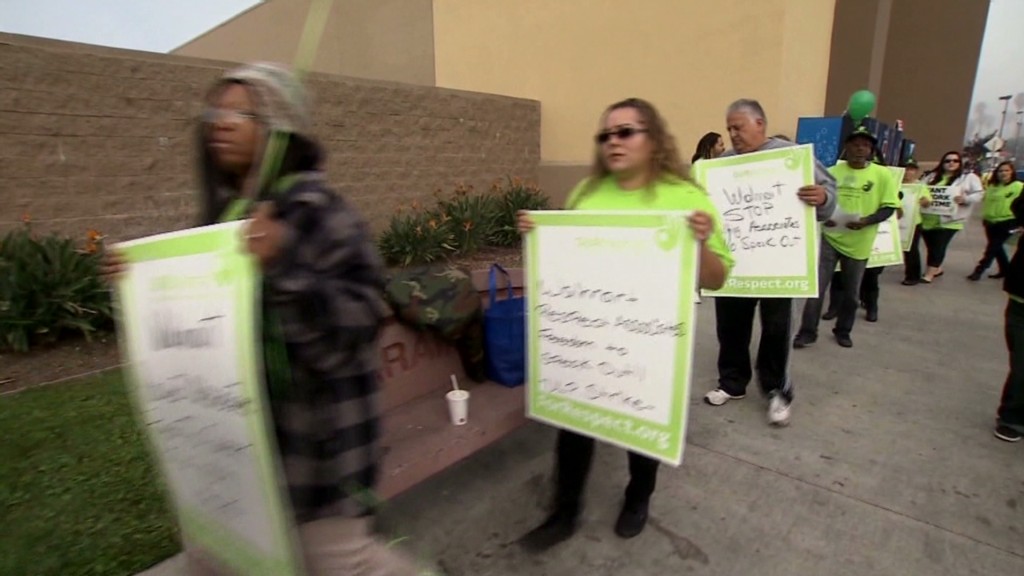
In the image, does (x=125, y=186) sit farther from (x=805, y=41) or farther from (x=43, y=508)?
(x=805, y=41)

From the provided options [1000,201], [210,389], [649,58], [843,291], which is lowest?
[843,291]

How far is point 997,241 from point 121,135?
10.9 meters

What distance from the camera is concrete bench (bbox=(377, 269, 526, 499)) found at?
236 cm

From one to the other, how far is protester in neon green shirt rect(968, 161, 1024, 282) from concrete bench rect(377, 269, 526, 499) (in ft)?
26.6

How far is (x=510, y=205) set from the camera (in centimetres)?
976

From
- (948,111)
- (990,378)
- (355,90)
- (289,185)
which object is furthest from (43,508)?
(948,111)

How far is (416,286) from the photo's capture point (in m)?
2.76

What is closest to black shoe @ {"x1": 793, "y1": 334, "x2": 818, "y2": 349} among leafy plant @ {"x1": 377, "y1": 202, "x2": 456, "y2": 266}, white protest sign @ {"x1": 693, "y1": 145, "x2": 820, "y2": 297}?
white protest sign @ {"x1": 693, "y1": 145, "x2": 820, "y2": 297}

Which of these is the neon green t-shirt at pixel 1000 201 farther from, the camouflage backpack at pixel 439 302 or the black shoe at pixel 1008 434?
the camouflage backpack at pixel 439 302

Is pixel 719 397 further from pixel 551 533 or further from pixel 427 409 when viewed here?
pixel 427 409

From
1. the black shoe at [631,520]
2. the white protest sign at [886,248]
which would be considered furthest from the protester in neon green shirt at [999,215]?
the black shoe at [631,520]

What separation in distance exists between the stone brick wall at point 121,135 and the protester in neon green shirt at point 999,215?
8630 millimetres

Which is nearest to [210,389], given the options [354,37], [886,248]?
[886,248]

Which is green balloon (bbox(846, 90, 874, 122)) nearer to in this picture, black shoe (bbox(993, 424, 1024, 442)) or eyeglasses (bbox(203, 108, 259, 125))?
black shoe (bbox(993, 424, 1024, 442))
